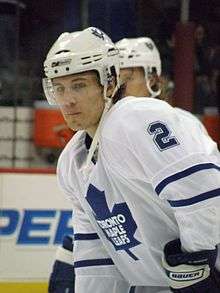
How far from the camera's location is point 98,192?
80.6 inches

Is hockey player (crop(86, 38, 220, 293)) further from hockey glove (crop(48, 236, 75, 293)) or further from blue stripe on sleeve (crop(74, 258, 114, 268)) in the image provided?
hockey glove (crop(48, 236, 75, 293))

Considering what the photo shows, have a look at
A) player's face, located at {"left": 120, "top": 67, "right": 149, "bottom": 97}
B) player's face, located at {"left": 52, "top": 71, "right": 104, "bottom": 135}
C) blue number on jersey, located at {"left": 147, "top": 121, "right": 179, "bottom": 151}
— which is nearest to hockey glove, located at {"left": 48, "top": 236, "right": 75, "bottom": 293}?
player's face, located at {"left": 120, "top": 67, "right": 149, "bottom": 97}

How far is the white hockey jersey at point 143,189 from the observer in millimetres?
1855

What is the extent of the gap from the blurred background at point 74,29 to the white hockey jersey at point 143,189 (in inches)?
67.8

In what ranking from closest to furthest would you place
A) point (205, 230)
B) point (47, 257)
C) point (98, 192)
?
1. point (205, 230)
2. point (98, 192)
3. point (47, 257)

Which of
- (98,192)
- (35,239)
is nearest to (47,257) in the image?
(35,239)

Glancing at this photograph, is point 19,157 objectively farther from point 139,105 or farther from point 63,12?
point 139,105

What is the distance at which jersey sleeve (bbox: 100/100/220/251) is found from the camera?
6.07ft

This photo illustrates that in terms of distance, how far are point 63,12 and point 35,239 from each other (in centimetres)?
91

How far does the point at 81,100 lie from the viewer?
2.03 m

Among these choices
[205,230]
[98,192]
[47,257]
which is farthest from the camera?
[47,257]

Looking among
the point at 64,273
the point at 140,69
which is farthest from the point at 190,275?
the point at 140,69

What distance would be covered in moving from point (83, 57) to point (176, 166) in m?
0.34

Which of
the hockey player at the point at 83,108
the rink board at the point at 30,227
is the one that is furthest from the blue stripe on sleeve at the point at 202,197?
the rink board at the point at 30,227
